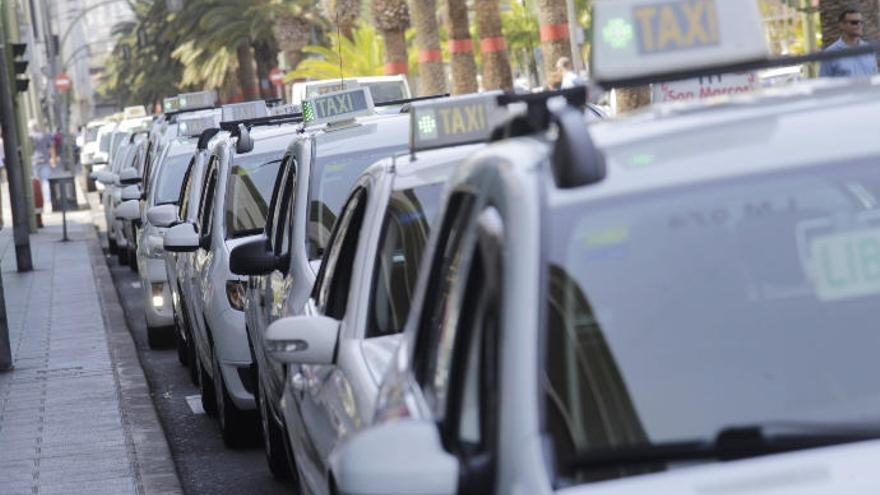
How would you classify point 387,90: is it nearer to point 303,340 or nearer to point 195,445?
point 195,445

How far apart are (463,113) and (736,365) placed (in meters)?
4.13

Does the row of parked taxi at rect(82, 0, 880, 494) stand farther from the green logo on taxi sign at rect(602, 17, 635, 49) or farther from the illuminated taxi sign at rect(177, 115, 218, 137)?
Result: the illuminated taxi sign at rect(177, 115, 218, 137)

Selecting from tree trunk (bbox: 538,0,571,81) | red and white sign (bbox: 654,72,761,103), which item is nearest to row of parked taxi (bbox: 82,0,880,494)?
red and white sign (bbox: 654,72,761,103)

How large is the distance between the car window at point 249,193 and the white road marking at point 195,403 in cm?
Result: 189

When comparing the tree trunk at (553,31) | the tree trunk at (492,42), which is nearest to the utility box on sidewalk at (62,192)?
the tree trunk at (492,42)

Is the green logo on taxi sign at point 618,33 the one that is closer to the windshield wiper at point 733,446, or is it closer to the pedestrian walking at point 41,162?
the windshield wiper at point 733,446

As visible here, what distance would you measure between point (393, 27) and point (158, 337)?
87.7 feet

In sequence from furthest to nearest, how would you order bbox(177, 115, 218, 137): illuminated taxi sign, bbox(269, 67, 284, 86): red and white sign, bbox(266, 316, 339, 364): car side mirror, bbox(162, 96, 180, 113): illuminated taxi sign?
bbox(269, 67, 284, 86): red and white sign
bbox(162, 96, 180, 113): illuminated taxi sign
bbox(177, 115, 218, 137): illuminated taxi sign
bbox(266, 316, 339, 364): car side mirror

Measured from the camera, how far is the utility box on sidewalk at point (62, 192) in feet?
117

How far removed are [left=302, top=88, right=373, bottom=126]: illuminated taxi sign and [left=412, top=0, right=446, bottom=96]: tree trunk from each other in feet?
96.5

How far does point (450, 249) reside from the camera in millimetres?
4984

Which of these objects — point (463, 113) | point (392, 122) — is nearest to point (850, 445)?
point (463, 113)

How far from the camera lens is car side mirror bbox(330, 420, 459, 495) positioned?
377 cm

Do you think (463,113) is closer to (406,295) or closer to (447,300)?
(406,295)
